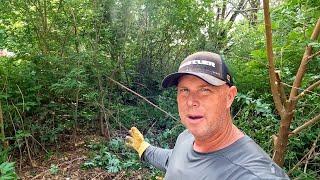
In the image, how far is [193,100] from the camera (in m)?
2.30

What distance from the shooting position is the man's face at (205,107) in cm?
227

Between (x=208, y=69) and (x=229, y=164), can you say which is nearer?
(x=229, y=164)

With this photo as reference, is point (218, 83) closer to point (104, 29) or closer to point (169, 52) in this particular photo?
point (104, 29)

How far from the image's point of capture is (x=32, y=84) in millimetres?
5648

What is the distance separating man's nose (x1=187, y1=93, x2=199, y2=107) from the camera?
230cm

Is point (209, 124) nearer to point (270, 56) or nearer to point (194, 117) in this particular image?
point (194, 117)

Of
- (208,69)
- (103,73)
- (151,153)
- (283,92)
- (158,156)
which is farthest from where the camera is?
(103,73)

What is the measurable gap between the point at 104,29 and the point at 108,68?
2.07ft

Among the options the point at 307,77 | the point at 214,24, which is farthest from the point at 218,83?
the point at 214,24

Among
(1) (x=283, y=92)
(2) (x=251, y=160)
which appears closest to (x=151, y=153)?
(1) (x=283, y=92)

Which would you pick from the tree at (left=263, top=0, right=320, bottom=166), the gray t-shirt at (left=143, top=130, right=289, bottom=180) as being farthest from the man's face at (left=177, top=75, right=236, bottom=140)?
the tree at (left=263, top=0, right=320, bottom=166)

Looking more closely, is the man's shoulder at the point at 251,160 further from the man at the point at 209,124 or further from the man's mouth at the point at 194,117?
the man's mouth at the point at 194,117

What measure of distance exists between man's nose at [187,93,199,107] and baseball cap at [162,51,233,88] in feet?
0.48

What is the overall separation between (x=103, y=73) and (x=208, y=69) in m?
4.04
